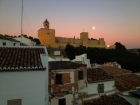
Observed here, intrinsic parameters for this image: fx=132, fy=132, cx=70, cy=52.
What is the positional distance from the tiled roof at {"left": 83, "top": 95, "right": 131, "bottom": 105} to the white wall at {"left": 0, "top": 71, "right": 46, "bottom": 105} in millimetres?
6748

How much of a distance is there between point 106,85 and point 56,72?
6766mm

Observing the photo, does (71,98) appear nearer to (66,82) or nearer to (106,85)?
(66,82)

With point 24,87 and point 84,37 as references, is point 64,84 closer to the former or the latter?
point 24,87

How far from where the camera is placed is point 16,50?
9805 millimetres

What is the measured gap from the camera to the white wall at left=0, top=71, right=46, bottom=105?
712 cm

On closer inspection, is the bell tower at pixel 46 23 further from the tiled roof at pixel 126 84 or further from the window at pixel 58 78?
the window at pixel 58 78

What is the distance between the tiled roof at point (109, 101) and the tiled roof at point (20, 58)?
23.6ft

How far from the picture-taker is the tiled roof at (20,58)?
736cm

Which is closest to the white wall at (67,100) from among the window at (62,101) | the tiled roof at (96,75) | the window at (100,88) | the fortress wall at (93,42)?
the window at (62,101)

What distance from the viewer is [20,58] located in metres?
8.53

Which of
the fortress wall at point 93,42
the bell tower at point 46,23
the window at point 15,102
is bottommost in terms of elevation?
Result: the window at point 15,102

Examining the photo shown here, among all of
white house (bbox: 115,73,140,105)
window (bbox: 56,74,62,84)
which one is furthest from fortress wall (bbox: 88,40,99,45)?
window (bbox: 56,74,62,84)

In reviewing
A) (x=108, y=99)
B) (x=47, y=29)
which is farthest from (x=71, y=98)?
(x=47, y=29)

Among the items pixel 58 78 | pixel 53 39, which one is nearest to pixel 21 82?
pixel 58 78
